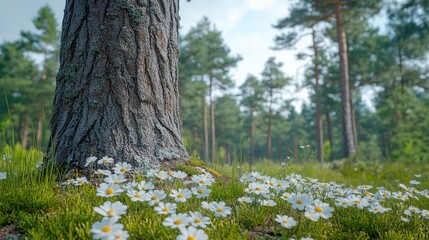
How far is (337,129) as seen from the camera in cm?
5056

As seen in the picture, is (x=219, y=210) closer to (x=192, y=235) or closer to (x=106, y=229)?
(x=192, y=235)

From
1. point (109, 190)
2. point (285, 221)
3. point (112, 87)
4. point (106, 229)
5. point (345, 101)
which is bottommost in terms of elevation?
point (285, 221)

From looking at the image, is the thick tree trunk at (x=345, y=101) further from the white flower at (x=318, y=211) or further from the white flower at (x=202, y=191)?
the white flower at (x=202, y=191)

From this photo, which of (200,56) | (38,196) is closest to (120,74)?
(38,196)

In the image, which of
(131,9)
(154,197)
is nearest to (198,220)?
(154,197)

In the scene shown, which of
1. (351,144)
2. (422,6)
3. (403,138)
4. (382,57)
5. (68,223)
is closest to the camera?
(68,223)

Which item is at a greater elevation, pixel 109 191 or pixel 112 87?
pixel 112 87

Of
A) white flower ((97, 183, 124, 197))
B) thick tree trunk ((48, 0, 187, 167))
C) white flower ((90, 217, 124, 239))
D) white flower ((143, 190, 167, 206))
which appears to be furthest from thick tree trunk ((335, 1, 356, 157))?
white flower ((90, 217, 124, 239))

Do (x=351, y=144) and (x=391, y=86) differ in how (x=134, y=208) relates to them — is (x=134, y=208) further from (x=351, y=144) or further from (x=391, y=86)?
(x=391, y=86)

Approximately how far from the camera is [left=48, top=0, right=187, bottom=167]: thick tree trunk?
9.19 feet

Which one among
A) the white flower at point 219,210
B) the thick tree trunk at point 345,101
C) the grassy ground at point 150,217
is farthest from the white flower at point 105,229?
the thick tree trunk at point 345,101

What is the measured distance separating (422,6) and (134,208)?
13366mm

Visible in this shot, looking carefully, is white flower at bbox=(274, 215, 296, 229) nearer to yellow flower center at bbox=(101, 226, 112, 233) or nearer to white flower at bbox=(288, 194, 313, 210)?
white flower at bbox=(288, 194, 313, 210)

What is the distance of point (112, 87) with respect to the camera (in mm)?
2848
